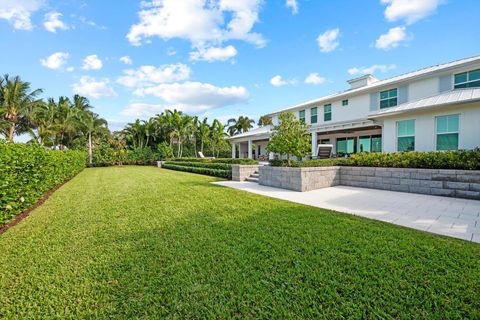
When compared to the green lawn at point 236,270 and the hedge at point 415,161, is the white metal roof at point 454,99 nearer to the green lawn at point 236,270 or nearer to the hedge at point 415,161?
the hedge at point 415,161

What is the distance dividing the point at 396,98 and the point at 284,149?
927 cm

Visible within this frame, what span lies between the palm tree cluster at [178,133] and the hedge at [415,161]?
19.9m

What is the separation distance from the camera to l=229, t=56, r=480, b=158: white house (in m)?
→ 9.20

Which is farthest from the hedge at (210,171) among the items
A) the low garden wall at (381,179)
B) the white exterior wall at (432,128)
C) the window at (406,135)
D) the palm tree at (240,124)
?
the palm tree at (240,124)

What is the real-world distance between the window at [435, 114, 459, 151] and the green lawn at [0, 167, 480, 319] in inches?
348

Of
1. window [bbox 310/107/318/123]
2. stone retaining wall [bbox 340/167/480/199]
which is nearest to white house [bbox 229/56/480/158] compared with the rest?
window [bbox 310/107/318/123]

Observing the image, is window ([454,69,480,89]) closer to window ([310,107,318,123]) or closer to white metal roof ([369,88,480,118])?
white metal roof ([369,88,480,118])

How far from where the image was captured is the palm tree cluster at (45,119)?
21.8 meters

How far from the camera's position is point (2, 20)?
774 centimetres

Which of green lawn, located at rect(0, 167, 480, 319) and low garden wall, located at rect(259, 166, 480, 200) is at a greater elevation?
low garden wall, located at rect(259, 166, 480, 200)

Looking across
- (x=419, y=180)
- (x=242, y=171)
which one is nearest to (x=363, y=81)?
(x=419, y=180)

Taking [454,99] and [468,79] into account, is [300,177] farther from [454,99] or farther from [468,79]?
[468,79]

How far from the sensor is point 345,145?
20.5m

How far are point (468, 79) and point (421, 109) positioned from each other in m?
3.59
